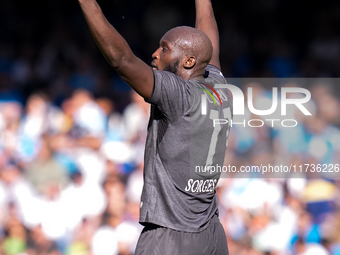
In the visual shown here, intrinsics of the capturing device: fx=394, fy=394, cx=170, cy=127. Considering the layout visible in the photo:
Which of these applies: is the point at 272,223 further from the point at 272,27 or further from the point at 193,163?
the point at 193,163

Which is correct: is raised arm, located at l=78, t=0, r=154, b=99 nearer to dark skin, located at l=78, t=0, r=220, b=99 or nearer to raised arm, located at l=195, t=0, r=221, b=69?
dark skin, located at l=78, t=0, r=220, b=99

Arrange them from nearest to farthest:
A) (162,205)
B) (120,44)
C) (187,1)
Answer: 1. (120,44)
2. (162,205)
3. (187,1)

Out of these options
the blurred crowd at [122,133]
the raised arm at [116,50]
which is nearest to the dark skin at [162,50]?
the raised arm at [116,50]

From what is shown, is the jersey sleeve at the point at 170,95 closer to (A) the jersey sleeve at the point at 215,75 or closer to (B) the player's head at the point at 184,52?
(B) the player's head at the point at 184,52

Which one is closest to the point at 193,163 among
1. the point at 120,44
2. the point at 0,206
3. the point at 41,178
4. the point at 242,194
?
the point at 120,44

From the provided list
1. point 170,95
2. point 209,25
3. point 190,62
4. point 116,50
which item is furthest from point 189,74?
point 209,25

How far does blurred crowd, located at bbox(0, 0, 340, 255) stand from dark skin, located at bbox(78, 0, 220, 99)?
5.07 ft

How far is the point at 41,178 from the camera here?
3.28 metres

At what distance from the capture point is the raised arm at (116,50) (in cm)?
113

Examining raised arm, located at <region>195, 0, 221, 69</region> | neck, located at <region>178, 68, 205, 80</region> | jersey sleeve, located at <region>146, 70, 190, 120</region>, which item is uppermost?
raised arm, located at <region>195, 0, 221, 69</region>

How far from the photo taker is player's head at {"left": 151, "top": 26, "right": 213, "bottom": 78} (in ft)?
4.68

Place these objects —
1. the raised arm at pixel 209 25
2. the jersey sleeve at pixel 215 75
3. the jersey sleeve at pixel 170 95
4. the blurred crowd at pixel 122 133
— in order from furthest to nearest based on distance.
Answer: the blurred crowd at pixel 122 133 → the raised arm at pixel 209 25 → the jersey sleeve at pixel 215 75 → the jersey sleeve at pixel 170 95

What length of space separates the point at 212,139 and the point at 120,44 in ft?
1.66

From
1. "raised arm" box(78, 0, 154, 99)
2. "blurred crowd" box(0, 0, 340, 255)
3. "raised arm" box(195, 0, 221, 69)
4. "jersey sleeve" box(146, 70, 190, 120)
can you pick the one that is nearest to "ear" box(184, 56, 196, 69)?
"jersey sleeve" box(146, 70, 190, 120)
